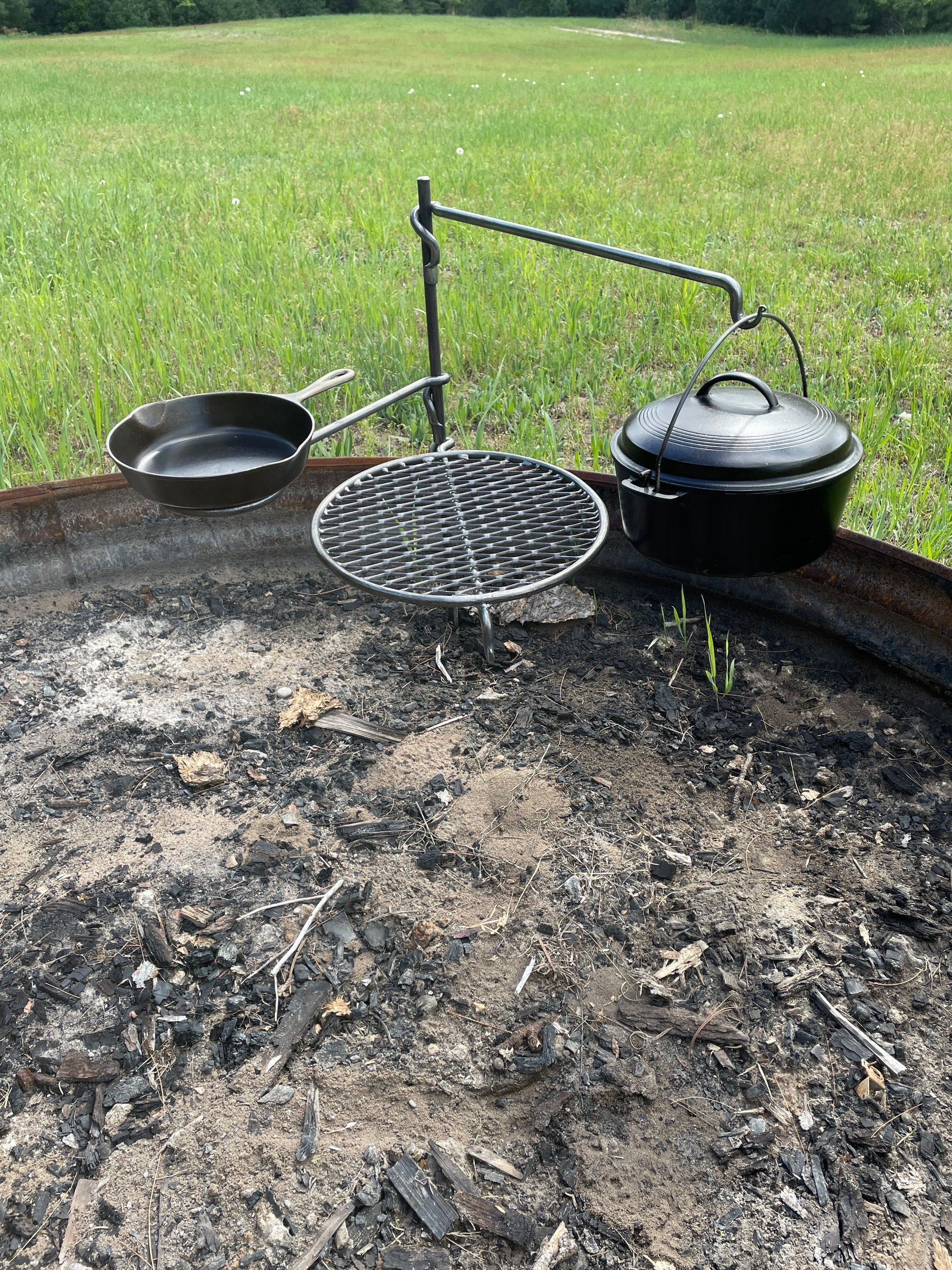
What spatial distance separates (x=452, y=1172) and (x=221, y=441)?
61.1 inches

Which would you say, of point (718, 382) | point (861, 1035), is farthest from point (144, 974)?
point (718, 382)

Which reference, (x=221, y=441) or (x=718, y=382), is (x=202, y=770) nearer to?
(x=221, y=441)

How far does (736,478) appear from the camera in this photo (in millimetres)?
1454

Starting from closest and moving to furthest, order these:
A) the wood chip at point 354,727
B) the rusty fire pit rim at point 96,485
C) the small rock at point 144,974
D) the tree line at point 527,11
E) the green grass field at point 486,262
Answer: the small rock at point 144,974 < the wood chip at point 354,727 < the rusty fire pit rim at point 96,485 < the green grass field at point 486,262 < the tree line at point 527,11

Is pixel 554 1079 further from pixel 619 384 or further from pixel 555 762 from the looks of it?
pixel 619 384

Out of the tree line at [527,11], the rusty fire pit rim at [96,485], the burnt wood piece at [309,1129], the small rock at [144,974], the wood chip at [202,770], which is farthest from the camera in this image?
the tree line at [527,11]

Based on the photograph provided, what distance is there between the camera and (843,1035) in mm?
1334

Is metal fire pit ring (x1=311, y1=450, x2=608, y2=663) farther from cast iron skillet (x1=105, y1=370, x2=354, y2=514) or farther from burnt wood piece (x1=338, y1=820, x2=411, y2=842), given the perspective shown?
Result: burnt wood piece (x1=338, y1=820, x2=411, y2=842)

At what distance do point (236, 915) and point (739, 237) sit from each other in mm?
5759

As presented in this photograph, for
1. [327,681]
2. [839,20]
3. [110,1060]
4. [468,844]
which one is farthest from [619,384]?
[839,20]

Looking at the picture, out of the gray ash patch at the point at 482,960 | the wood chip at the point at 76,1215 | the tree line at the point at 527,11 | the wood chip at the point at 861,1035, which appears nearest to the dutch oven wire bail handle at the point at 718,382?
the gray ash patch at the point at 482,960

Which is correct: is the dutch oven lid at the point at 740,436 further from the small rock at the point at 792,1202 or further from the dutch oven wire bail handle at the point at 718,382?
the small rock at the point at 792,1202

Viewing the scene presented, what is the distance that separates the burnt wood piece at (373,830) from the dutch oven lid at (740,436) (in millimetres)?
830

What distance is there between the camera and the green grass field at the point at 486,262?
11.2 feet
